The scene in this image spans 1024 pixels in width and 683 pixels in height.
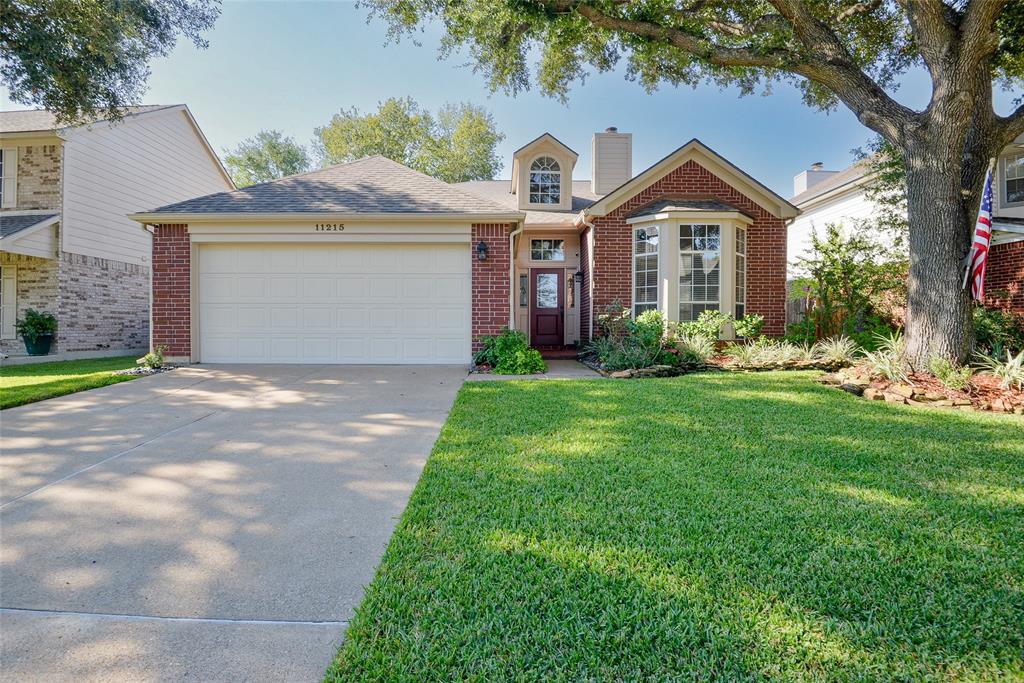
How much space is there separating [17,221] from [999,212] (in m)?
22.7

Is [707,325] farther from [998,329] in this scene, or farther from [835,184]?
[835,184]

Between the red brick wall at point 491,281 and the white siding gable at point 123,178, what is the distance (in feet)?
27.1

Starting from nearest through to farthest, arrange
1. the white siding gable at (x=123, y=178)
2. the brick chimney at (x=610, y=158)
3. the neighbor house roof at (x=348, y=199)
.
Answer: the neighbor house roof at (x=348, y=199) < the white siding gable at (x=123, y=178) < the brick chimney at (x=610, y=158)

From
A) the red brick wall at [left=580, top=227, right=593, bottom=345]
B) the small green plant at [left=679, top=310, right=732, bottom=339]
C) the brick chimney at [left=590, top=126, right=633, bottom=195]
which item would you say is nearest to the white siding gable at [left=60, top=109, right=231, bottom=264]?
the red brick wall at [left=580, top=227, right=593, bottom=345]

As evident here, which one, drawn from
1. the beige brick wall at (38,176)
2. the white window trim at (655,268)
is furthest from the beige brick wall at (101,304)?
the white window trim at (655,268)

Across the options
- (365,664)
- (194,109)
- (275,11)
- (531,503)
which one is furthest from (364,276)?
(194,109)

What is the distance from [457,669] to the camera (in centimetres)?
155

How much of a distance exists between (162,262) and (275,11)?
5855mm

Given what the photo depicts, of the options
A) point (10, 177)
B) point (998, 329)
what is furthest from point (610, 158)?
point (10, 177)

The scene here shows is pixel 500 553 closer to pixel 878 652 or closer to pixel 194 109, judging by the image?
pixel 878 652

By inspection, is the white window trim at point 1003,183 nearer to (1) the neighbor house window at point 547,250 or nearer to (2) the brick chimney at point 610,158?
(2) the brick chimney at point 610,158

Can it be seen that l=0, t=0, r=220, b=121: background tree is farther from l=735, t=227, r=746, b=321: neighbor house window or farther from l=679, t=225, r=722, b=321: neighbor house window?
l=735, t=227, r=746, b=321: neighbor house window

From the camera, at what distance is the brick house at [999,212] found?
362 inches

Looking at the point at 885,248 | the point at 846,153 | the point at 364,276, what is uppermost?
the point at 846,153
